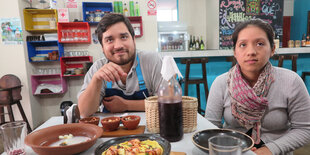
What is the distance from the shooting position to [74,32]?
13.4 feet

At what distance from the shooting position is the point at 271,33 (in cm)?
127

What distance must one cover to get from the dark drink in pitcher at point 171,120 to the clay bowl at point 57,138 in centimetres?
29

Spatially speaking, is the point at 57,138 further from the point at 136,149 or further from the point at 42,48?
the point at 42,48

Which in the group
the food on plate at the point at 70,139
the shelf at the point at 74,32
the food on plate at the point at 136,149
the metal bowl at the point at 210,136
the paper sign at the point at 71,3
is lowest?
the food on plate at the point at 70,139

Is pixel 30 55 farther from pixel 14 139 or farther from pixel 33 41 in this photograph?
pixel 14 139

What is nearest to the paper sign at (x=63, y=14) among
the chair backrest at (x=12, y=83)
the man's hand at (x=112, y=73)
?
the chair backrest at (x=12, y=83)

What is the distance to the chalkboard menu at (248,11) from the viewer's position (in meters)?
4.85

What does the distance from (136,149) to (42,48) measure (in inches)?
172

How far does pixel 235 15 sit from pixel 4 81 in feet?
17.5

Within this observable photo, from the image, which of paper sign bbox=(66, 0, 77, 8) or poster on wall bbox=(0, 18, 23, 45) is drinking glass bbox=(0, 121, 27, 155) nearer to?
poster on wall bbox=(0, 18, 23, 45)

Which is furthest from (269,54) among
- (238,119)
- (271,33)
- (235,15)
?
(235,15)

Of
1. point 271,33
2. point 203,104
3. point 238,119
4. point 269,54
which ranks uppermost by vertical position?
point 271,33

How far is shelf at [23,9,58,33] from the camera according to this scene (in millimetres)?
3867

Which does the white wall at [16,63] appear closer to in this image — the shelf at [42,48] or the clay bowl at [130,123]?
the shelf at [42,48]
